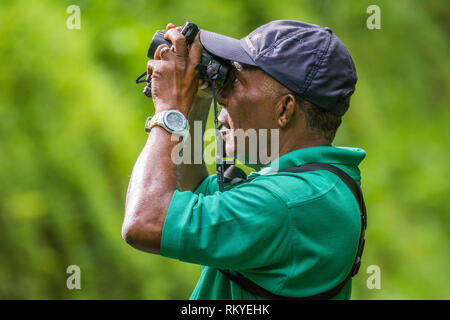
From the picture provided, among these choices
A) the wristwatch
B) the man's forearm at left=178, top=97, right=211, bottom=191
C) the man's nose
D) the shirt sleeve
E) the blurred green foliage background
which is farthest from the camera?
the blurred green foliage background

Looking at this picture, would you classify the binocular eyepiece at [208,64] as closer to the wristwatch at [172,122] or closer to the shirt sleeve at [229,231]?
the wristwatch at [172,122]

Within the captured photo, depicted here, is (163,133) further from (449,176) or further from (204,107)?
(449,176)

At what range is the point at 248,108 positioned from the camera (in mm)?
1523

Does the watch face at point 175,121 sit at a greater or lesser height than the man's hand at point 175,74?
lesser

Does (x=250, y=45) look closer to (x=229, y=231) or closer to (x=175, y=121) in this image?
(x=175, y=121)

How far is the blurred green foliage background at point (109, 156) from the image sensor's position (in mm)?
3768

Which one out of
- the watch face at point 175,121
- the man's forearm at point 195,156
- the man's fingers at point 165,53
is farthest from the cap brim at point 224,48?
the man's forearm at point 195,156

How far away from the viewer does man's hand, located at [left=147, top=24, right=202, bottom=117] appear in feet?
4.73

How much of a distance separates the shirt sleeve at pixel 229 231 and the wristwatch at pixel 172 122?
0.19 m

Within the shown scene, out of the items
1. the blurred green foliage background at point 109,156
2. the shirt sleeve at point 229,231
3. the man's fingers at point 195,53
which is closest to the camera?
the shirt sleeve at point 229,231

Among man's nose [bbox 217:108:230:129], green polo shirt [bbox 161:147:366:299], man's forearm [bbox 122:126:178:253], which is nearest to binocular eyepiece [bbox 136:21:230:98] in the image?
man's nose [bbox 217:108:230:129]

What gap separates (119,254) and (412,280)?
2.43m

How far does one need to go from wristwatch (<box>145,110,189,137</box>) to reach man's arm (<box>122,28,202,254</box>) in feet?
0.06

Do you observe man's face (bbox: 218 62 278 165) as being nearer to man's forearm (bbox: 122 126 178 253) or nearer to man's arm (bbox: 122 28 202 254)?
man's arm (bbox: 122 28 202 254)
